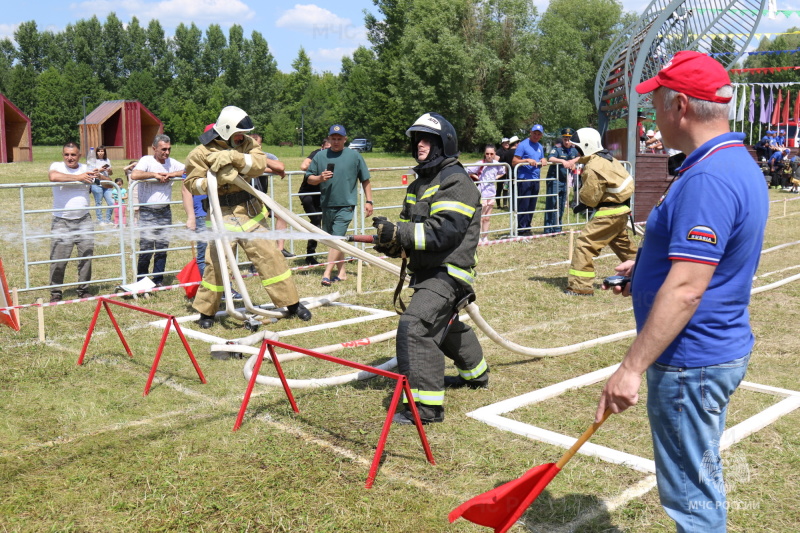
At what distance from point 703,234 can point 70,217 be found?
8247mm

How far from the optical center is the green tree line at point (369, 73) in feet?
166

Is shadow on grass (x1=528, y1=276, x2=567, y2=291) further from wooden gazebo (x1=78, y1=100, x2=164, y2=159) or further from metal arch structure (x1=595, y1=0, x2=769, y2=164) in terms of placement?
wooden gazebo (x1=78, y1=100, x2=164, y2=159)

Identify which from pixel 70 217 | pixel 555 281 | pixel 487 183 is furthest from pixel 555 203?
pixel 70 217

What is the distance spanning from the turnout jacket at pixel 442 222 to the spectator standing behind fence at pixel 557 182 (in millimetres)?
9873

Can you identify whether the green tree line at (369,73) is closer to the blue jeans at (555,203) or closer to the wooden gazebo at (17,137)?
the wooden gazebo at (17,137)

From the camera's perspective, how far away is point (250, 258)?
24.5 ft

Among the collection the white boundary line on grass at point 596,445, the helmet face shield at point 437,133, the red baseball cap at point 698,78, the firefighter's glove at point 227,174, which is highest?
the red baseball cap at point 698,78

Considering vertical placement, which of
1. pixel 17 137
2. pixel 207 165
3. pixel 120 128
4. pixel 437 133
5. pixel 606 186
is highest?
pixel 120 128

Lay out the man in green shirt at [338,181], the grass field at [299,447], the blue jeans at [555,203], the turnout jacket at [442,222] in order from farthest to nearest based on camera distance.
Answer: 1. the blue jeans at [555,203]
2. the man in green shirt at [338,181]
3. the turnout jacket at [442,222]
4. the grass field at [299,447]

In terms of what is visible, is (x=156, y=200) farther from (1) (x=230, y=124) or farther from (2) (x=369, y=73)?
(2) (x=369, y=73)

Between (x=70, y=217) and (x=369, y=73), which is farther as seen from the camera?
(x=369, y=73)

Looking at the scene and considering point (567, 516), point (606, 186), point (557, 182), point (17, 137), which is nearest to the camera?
point (567, 516)

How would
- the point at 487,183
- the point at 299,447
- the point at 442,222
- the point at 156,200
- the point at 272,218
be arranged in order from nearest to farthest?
1. the point at 299,447
2. the point at 442,222
3. the point at 156,200
4. the point at 272,218
5. the point at 487,183

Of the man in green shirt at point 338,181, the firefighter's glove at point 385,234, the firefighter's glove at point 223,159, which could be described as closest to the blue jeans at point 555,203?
the man in green shirt at point 338,181
